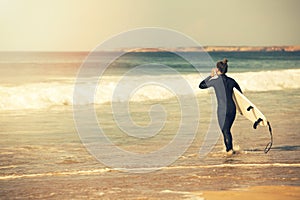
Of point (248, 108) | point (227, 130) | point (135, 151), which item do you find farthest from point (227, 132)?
point (135, 151)

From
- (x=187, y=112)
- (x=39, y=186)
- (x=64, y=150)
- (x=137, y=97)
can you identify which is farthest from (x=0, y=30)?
(x=39, y=186)

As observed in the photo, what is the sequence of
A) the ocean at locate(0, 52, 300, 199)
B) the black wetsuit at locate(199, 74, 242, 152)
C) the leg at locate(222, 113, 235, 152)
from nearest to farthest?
the ocean at locate(0, 52, 300, 199)
the leg at locate(222, 113, 235, 152)
the black wetsuit at locate(199, 74, 242, 152)

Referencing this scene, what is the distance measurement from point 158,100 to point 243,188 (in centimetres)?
1143

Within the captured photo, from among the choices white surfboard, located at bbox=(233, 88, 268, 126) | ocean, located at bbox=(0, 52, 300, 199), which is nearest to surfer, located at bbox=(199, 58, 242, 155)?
white surfboard, located at bbox=(233, 88, 268, 126)

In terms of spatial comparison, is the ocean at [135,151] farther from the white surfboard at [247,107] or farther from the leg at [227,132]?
the white surfboard at [247,107]

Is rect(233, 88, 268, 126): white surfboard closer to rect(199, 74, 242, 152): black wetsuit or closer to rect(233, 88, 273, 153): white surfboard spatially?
rect(233, 88, 273, 153): white surfboard

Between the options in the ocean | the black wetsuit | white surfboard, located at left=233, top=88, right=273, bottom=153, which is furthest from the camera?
white surfboard, located at left=233, top=88, right=273, bottom=153

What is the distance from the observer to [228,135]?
9.14 meters

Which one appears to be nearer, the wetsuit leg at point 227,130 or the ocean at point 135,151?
the ocean at point 135,151

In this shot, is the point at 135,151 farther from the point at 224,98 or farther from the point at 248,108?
the point at 248,108

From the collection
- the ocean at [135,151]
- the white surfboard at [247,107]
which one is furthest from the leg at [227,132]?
the white surfboard at [247,107]

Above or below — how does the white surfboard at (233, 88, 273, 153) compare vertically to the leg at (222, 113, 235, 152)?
above

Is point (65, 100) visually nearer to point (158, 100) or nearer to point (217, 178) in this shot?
point (158, 100)

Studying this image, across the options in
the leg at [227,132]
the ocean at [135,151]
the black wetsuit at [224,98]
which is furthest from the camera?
the black wetsuit at [224,98]
